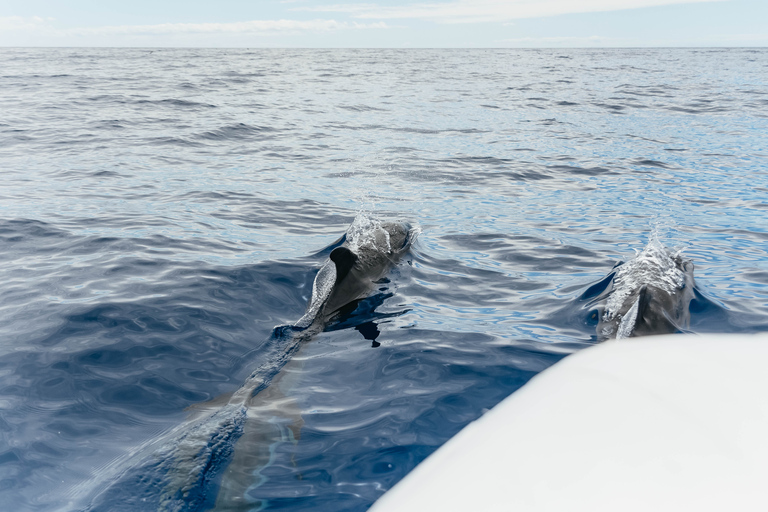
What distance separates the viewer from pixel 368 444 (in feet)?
12.7

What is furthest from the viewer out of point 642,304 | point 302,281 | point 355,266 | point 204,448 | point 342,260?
point 302,281

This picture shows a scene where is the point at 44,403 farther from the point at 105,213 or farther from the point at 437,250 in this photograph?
the point at 105,213

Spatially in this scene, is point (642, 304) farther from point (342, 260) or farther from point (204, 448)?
point (204, 448)

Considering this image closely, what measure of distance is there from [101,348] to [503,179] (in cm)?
968

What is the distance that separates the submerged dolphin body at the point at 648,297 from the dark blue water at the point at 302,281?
0.25 meters

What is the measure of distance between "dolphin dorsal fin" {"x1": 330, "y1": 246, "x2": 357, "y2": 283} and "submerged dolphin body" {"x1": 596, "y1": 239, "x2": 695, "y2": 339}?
8.68 feet

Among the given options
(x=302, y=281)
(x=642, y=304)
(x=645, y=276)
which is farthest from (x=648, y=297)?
(x=302, y=281)

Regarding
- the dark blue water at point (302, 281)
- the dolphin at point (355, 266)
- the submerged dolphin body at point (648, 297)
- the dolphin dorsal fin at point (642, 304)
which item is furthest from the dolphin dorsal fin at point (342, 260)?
the dolphin dorsal fin at point (642, 304)

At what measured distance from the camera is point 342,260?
6.16m

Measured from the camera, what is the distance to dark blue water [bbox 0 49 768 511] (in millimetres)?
3854

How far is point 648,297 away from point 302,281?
403 centimetres

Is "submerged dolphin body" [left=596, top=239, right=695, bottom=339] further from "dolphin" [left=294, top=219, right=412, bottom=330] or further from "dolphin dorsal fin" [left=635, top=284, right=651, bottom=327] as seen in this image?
"dolphin" [left=294, top=219, right=412, bottom=330]

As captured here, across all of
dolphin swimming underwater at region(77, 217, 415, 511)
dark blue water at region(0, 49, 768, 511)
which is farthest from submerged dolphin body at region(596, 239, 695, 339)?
dolphin swimming underwater at region(77, 217, 415, 511)

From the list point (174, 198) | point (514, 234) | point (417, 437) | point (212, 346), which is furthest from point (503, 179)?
point (417, 437)
